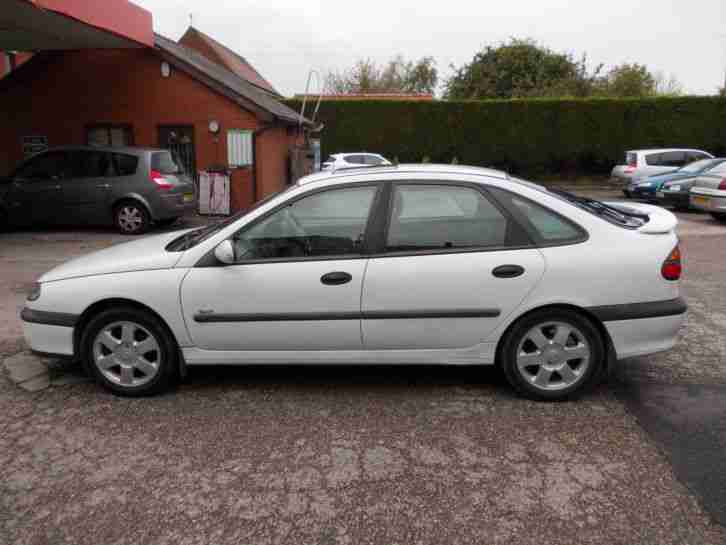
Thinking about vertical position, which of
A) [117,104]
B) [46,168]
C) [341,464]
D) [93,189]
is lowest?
[341,464]

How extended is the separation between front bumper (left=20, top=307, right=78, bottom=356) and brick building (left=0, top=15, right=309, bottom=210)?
11.4 meters

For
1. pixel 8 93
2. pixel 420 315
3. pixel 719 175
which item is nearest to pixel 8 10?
pixel 8 93

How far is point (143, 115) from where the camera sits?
50.3 feet

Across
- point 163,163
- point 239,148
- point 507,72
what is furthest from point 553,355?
point 507,72

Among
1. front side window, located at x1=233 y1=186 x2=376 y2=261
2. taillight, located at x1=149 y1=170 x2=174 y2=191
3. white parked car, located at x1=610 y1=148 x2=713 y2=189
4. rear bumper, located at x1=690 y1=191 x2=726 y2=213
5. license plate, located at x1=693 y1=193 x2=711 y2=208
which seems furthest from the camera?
white parked car, located at x1=610 y1=148 x2=713 y2=189

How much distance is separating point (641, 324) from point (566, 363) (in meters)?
0.52

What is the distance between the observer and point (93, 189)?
40.2ft

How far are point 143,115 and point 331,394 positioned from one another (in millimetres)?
12991

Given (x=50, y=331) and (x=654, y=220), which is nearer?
(x=50, y=331)

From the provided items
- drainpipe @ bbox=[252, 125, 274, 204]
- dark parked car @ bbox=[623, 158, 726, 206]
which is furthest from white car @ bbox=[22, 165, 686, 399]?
dark parked car @ bbox=[623, 158, 726, 206]

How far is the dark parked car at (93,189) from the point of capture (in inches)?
480

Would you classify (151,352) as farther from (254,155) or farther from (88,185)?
(254,155)

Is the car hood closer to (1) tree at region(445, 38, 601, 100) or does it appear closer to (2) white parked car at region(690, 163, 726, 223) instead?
(2) white parked car at region(690, 163, 726, 223)

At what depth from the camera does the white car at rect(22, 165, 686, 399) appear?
3967 millimetres
